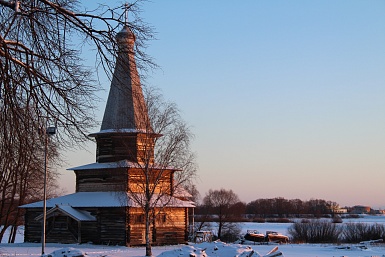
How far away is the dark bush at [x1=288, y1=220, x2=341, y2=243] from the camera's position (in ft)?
156

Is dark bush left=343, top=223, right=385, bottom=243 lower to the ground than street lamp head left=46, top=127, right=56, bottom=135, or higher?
lower

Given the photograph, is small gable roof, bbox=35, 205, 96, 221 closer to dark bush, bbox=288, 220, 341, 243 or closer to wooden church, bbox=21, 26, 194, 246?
wooden church, bbox=21, 26, 194, 246

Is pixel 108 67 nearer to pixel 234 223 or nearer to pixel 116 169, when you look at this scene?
pixel 116 169

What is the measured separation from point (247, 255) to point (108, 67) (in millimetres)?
8666

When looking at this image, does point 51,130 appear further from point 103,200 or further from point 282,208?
point 282,208

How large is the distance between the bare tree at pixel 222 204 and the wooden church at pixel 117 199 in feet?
71.0

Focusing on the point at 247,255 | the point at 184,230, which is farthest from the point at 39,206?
the point at 247,255

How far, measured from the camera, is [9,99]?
873 cm

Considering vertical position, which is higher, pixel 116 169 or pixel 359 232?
pixel 116 169

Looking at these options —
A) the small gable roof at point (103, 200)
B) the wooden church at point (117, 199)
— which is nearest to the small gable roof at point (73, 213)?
the wooden church at point (117, 199)

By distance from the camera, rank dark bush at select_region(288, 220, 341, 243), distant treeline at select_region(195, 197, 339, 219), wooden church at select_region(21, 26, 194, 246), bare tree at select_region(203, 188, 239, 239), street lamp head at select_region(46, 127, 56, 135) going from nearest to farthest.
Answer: street lamp head at select_region(46, 127, 56, 135) < wooden church at select_region(21, 26, 194, 246) < dark bush at select_region(288, 220, 341, 243) < bare tree at select_region(203, 188, 239, 239) < distant treeline at select_region(195, 197, 339, 219)

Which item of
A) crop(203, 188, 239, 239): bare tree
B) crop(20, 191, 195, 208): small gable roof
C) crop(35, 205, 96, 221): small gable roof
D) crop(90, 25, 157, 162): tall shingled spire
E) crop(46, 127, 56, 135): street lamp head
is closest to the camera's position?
crop(46, 127, 56, 135): street lamp head

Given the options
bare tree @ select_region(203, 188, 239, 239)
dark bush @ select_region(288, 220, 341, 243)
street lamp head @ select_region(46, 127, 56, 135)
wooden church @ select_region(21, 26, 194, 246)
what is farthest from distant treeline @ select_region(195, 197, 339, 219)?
street lamp head @ select_region(46, 127, 56, 135)

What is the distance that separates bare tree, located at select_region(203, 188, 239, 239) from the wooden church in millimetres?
21655
